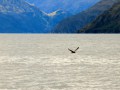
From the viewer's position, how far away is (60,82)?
70.4 m

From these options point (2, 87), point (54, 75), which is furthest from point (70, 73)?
point (2, 87)

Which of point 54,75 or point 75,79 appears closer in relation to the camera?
point 75,79

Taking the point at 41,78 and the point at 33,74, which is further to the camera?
the point at 33,74

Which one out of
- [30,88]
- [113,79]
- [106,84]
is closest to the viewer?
[30,88]

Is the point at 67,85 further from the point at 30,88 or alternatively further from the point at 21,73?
the point at 21,73

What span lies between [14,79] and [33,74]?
804cm

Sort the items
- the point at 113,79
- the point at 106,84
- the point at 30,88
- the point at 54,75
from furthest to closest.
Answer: the point at 54,75
the point at 113,79
the point at 106,84
the point at 30,88

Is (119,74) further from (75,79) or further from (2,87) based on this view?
(2,87)

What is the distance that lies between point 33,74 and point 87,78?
39.6 ft

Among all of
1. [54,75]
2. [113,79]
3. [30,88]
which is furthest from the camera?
[54,75]

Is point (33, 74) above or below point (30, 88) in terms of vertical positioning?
above

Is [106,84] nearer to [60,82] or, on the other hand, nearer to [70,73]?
[60,82]

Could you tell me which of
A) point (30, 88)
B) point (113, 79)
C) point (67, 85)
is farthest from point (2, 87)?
point (113, 79)

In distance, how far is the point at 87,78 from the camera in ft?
249
